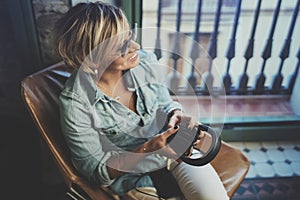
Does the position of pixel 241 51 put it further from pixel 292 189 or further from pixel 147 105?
pixel 147 105

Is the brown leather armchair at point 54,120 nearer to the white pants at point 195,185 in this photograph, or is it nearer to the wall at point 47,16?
the white pants at point 195,185

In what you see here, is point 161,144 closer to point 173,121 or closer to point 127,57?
point 173,121

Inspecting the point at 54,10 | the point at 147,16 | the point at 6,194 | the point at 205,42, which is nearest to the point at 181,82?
the point at 205,42

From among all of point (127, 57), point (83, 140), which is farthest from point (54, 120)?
point (127, 57)

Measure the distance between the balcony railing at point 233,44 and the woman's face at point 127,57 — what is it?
1.64 feet

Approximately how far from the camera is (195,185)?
111 cm

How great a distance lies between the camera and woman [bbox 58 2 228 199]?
94 centimetres

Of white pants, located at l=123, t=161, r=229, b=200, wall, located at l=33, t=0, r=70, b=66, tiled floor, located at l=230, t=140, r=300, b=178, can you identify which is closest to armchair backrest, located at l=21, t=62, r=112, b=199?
white pants, located at l=123, t=161, r=229, b=200

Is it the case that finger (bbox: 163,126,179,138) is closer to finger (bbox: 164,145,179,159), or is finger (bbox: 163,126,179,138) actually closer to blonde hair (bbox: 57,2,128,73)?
finger (bbox: 164,145,179,159)

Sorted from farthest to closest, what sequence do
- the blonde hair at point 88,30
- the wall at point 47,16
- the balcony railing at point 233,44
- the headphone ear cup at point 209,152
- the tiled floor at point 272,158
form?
1. the tiled floor at point 272,158
2. the balcony railing at point 233,44
3. the wall at point 47,16
4. the headphone ear cup at point 209,152
5. the blonde hair at point 88,30

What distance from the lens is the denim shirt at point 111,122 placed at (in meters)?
0.98

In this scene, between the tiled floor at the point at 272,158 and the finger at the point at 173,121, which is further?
the tiled floor at the point at 272,158

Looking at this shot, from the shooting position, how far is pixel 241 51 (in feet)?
6.38

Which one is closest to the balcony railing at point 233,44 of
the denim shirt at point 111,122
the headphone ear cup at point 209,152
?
the denim shirt at point 111,122
